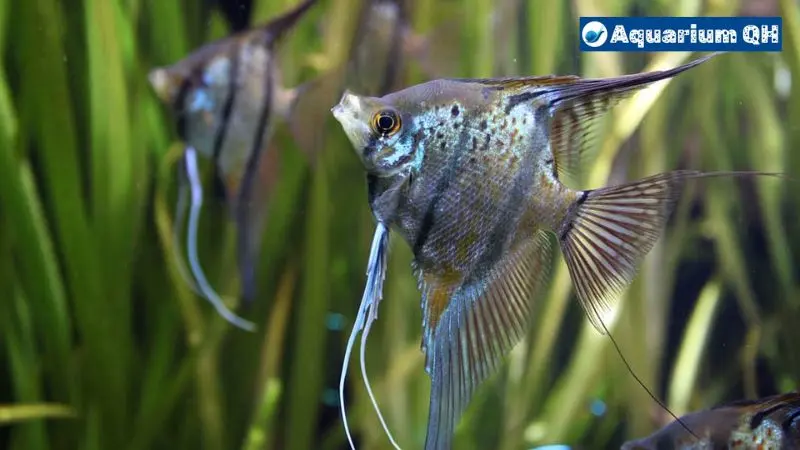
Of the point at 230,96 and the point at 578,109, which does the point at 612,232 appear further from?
the point at 230,96

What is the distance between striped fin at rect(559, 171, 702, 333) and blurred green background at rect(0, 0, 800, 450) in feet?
1.86

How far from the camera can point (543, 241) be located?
0.69 metres

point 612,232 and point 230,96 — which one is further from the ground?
point 230,96

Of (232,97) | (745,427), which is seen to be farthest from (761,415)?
(232,97)

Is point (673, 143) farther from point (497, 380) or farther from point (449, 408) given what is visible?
point (449, 408)

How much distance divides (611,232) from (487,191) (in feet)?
0.41

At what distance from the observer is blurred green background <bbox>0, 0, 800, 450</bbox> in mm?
1304

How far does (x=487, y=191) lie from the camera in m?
0.63

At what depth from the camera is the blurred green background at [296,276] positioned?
1.30 m

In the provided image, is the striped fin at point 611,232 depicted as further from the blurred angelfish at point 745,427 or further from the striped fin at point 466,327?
the blurred angelfish at point 745,427

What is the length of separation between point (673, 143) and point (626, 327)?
1.23ft

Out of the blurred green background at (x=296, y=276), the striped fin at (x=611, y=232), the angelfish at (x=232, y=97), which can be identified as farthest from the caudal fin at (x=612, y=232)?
Answer: the angelfish at (x=232, y=97)

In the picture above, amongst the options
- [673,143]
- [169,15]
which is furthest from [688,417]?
[169,15]

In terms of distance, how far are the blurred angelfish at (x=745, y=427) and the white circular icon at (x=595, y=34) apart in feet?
1.62
